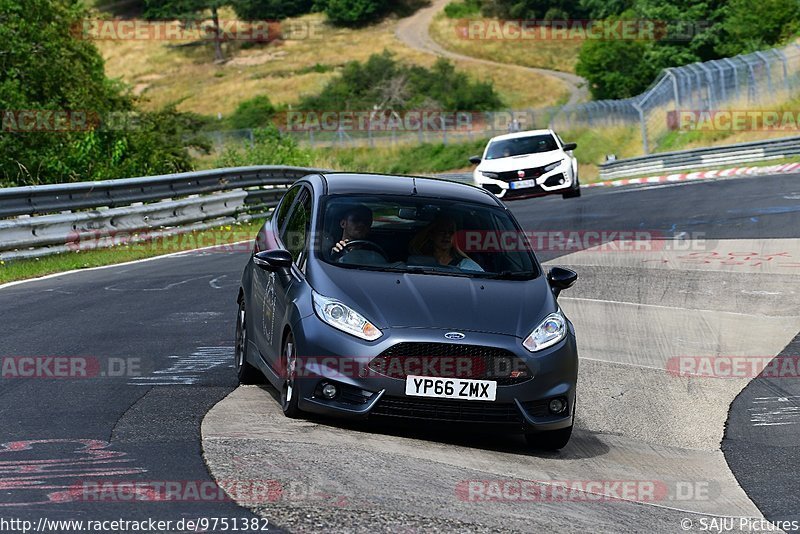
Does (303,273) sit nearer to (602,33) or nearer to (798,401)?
(798,401)

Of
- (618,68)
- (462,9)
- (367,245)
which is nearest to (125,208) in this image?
(367,245)

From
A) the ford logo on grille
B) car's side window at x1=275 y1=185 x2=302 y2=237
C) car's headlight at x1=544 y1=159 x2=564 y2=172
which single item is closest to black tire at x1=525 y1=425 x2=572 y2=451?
the ford logo on grille

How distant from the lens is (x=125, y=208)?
2030 centimetres

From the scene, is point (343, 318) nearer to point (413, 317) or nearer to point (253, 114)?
point (413, 317)

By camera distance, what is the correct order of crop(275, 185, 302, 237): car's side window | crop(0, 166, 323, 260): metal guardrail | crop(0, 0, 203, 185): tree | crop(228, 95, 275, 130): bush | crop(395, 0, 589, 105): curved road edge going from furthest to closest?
1. crop(395, 0, 589, 105): curved road edge
2. crop(228, 95, 275, 130): bush
3. crop(0, 0, 203, 185): tree
4. crop(0, 166, 323, 260): metal guardrail
5. crop(275, 185, 302, 237): car's side window

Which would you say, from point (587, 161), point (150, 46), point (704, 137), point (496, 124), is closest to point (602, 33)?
point (496, 124)

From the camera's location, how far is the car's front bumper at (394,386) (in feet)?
24.5

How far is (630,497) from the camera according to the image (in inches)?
265

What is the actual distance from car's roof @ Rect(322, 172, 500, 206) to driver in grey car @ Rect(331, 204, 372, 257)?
223mm

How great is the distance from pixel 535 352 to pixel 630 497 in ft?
4.09

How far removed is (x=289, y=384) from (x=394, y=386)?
75 cm

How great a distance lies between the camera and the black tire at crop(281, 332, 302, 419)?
7746 mm

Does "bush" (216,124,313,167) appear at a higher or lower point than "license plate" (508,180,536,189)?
lower

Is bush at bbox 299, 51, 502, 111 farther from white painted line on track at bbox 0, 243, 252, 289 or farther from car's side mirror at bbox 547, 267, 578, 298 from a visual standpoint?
car's side mirror at bbox 547, 267, 578, 298
